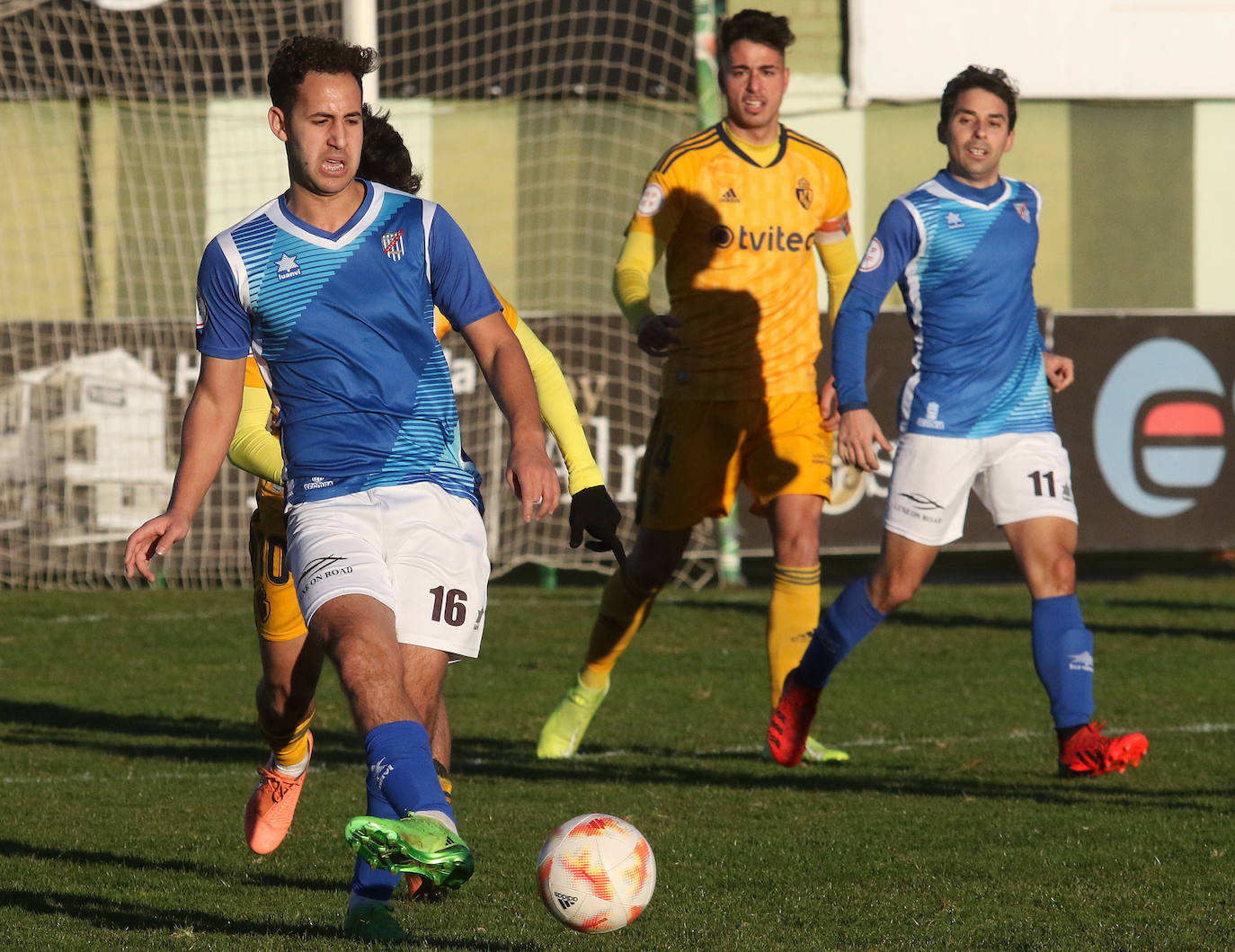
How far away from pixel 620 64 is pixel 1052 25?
3753mm

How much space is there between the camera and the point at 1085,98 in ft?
51.4

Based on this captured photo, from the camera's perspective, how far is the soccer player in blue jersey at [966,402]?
6031mm

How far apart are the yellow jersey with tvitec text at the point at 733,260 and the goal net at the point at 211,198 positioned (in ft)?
18.0

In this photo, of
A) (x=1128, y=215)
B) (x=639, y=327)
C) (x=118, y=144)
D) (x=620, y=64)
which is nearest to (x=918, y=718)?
(x=639, y=327)

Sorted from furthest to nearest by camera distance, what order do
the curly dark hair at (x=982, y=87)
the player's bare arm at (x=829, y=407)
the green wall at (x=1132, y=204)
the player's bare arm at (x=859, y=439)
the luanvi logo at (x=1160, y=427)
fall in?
the green wall at (x=1132, y=204)
the luanvi logo at (x=1160, y=427)
the player's bare arm at (x=829, y=407)
the curly dark hair at (x=982, y=87)
the player's bare arm at (x=859, y=439)

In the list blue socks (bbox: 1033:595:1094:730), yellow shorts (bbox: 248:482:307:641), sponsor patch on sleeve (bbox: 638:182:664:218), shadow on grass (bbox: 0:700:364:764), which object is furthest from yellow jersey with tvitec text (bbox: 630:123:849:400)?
yellow shorts (bbox: 248:482:307:641)

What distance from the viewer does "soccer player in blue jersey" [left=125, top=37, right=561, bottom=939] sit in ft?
12.8

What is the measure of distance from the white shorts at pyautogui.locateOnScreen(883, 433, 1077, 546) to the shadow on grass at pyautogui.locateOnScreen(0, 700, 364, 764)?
234 centimetres

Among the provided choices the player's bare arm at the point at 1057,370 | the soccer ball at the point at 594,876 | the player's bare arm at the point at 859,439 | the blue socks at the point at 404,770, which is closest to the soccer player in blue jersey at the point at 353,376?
the blue socks at the point at 404,770

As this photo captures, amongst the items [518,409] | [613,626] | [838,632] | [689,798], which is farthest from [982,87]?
[518,409]

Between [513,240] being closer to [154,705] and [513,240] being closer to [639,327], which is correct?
[154,705]

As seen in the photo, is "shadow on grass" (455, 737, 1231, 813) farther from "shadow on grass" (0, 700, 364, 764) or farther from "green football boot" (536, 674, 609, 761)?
"shadow on grass" (0, 700, 364, 764)

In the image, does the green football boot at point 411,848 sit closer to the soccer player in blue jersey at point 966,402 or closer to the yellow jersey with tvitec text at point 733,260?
the soccer player in blue jersey at point 966,402

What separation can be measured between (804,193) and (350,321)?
3317mm
